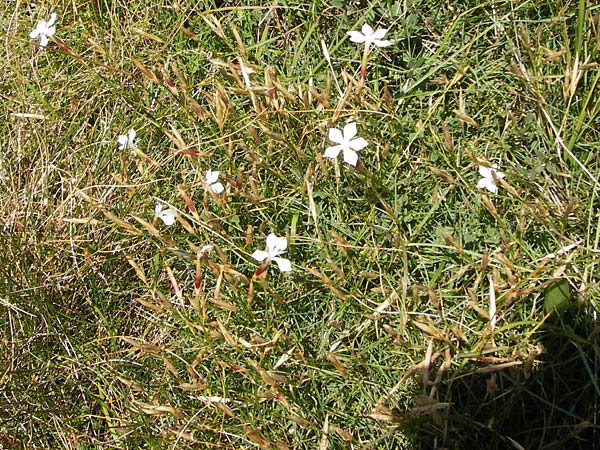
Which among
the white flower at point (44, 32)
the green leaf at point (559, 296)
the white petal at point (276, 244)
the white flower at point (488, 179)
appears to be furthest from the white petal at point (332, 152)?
the white flower at point (44, 32)

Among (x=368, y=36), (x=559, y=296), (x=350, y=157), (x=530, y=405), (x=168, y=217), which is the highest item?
(x=368, y=36)

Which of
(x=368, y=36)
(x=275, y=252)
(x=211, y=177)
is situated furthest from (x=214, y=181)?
(x=368, y=36)

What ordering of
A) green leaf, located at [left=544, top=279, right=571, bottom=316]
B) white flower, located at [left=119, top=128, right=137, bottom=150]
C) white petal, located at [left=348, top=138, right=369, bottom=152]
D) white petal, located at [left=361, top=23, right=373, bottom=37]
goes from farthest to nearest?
white flower, located at [left=119, top=128, right=137, bottom=150]
white petal, located at [left=361, top=23, right=373, bottom=37]
white petal, located at [left=348, top=138, right=369, bottom=152]
green leaf, located at [left=544, top=279, right=571, bottom=316]

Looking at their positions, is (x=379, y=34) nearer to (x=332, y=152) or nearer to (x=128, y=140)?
(x=332, y=152)

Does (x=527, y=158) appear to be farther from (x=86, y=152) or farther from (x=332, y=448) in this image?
(x=86, y=152)

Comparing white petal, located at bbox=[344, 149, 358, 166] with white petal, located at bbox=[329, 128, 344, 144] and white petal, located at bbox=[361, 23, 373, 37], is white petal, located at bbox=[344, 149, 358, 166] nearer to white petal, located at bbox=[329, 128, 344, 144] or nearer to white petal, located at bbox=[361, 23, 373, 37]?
white petal, located at bbox=[329, 128, 344, 144]

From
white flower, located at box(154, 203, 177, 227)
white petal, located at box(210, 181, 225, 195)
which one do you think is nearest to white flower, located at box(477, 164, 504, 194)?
white petal, located at box(210, 181, 225, 195)
